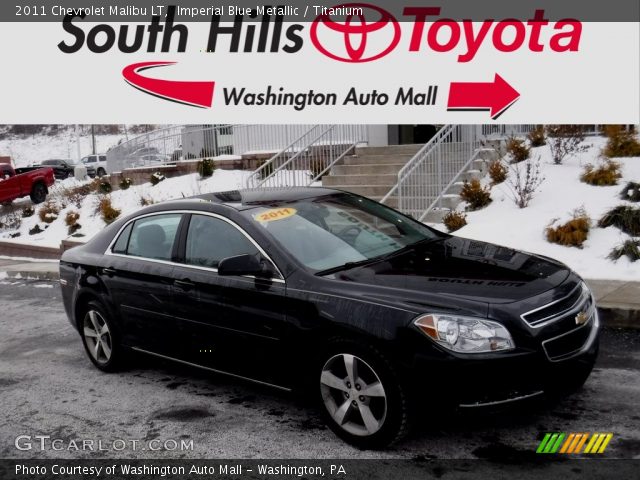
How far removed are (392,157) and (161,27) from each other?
5097 millimetres

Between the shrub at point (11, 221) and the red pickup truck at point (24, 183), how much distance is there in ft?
2.86

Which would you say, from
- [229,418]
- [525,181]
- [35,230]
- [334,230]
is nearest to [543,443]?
[334,230]

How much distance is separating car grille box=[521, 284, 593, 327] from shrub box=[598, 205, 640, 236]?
4963mm

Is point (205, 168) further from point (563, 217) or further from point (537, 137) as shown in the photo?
point (563, 217)

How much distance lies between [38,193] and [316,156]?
11697 millimetres

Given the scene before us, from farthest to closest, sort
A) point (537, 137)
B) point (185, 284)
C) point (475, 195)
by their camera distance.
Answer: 1. point (537, 137)
2. point (475, 195)
3. point (185, 284)

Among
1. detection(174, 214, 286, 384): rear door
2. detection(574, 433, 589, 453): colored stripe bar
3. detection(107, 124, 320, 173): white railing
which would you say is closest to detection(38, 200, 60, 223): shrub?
detection(107, 124, 320, 173): white railing

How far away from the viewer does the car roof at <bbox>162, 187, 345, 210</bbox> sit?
523 centimetres

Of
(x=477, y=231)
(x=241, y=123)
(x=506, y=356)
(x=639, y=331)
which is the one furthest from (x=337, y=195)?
(x=241, y=123)

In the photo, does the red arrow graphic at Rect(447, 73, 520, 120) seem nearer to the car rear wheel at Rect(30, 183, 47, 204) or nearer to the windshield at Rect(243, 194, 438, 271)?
the windshield at Rect(243, 194, 438, 271)

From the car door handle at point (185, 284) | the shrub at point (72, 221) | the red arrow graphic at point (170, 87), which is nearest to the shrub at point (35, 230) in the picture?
the shrub at point (72, 221)

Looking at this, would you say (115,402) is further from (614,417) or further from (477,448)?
(614,417)

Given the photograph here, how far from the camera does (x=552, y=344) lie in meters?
3.90

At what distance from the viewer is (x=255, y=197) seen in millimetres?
5414
